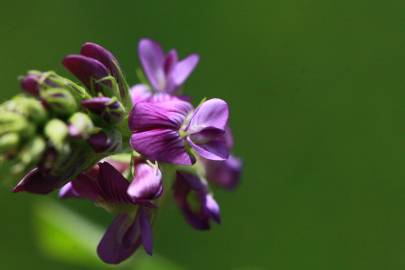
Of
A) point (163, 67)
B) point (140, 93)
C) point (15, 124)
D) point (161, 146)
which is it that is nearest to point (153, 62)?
point (163, 67)

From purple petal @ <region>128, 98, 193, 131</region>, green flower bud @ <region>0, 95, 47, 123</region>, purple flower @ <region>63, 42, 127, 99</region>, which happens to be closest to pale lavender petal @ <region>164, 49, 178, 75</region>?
purple petal @ <region>128, 98, 193, 131</region>

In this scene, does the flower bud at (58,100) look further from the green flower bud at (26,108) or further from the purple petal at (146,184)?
the purple petal at (146,184)

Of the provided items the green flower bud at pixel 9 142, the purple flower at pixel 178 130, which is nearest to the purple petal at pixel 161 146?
the purple flower at pixel 178 130

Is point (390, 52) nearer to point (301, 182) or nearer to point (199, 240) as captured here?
point (301, 182)

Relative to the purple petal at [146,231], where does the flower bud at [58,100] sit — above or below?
above

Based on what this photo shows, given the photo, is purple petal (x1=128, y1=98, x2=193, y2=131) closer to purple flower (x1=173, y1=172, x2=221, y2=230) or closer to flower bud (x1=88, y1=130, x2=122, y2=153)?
flower bud (x1=88, y1=130, x2=122, y2=153)

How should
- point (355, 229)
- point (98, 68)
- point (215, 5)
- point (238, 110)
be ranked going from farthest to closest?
point (215, 5) < point (238, 110) < point (355, 229) < point (98, 68)

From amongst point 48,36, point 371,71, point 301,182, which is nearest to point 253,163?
point 301,182
